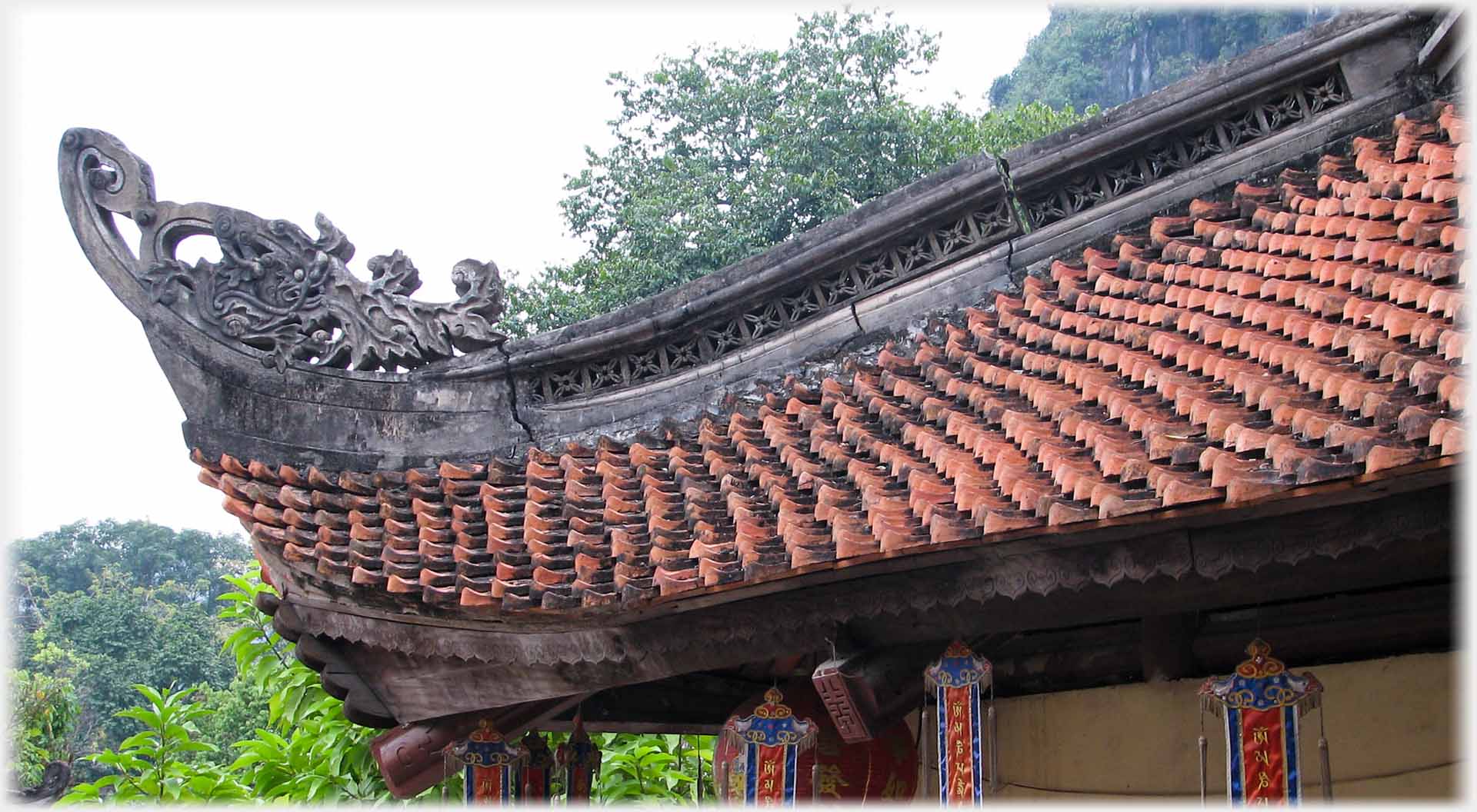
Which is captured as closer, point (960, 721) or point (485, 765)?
point (960, 721)

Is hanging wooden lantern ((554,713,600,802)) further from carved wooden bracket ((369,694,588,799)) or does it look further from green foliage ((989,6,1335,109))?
green foliage ((989,6,1335,109))

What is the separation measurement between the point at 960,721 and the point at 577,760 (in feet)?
6.72

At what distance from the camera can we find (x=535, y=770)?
639 cm

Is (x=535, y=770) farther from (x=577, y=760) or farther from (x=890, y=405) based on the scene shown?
(x=890, y=405)

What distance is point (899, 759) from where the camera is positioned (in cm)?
587

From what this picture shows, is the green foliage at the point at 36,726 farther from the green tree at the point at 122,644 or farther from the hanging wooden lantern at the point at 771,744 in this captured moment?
the green tree at the point at 122,644

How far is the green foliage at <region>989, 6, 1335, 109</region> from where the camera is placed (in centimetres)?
3794

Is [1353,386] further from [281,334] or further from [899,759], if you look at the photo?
[281,334]

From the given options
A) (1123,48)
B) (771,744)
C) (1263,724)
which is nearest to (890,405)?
(771,744)

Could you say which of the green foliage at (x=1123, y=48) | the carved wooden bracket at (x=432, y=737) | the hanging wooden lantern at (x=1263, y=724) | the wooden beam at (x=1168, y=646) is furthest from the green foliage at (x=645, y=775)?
the green foliage at (x=1123, y=48)

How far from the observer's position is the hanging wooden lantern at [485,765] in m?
6.09

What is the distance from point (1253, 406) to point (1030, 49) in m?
42.7

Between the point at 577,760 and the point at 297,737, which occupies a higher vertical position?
the point at 577,760

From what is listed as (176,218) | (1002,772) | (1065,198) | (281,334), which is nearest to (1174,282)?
(1065,198)
